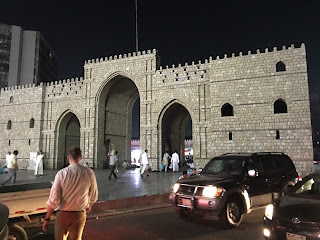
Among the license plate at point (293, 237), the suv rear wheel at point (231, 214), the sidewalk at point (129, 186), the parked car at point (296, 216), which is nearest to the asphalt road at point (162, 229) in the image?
the suv rear wheel at point (231, 214)

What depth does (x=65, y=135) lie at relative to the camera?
933 inches

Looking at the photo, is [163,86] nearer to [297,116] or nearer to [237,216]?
[297,116]

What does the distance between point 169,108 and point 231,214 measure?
13.9m

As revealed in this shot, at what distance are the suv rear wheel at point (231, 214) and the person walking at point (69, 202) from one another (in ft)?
11.3

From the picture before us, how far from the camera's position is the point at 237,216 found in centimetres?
591

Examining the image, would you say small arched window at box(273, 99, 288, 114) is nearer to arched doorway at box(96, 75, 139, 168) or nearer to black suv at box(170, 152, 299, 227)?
black suv at box(170, 152, 299, 227)

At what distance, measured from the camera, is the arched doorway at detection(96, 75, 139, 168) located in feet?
70.1

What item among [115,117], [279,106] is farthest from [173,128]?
[279,106]

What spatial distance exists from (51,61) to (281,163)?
5827 centimetres

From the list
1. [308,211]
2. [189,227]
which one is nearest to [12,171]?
[189,227]

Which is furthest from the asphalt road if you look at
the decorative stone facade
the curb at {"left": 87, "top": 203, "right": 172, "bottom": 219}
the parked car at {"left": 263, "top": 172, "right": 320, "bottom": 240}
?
the decorative stone facade

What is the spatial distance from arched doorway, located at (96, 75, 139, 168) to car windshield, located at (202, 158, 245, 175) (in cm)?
1534

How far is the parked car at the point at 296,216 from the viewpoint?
11.7 feet

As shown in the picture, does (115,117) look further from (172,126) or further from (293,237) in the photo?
(293,237)
